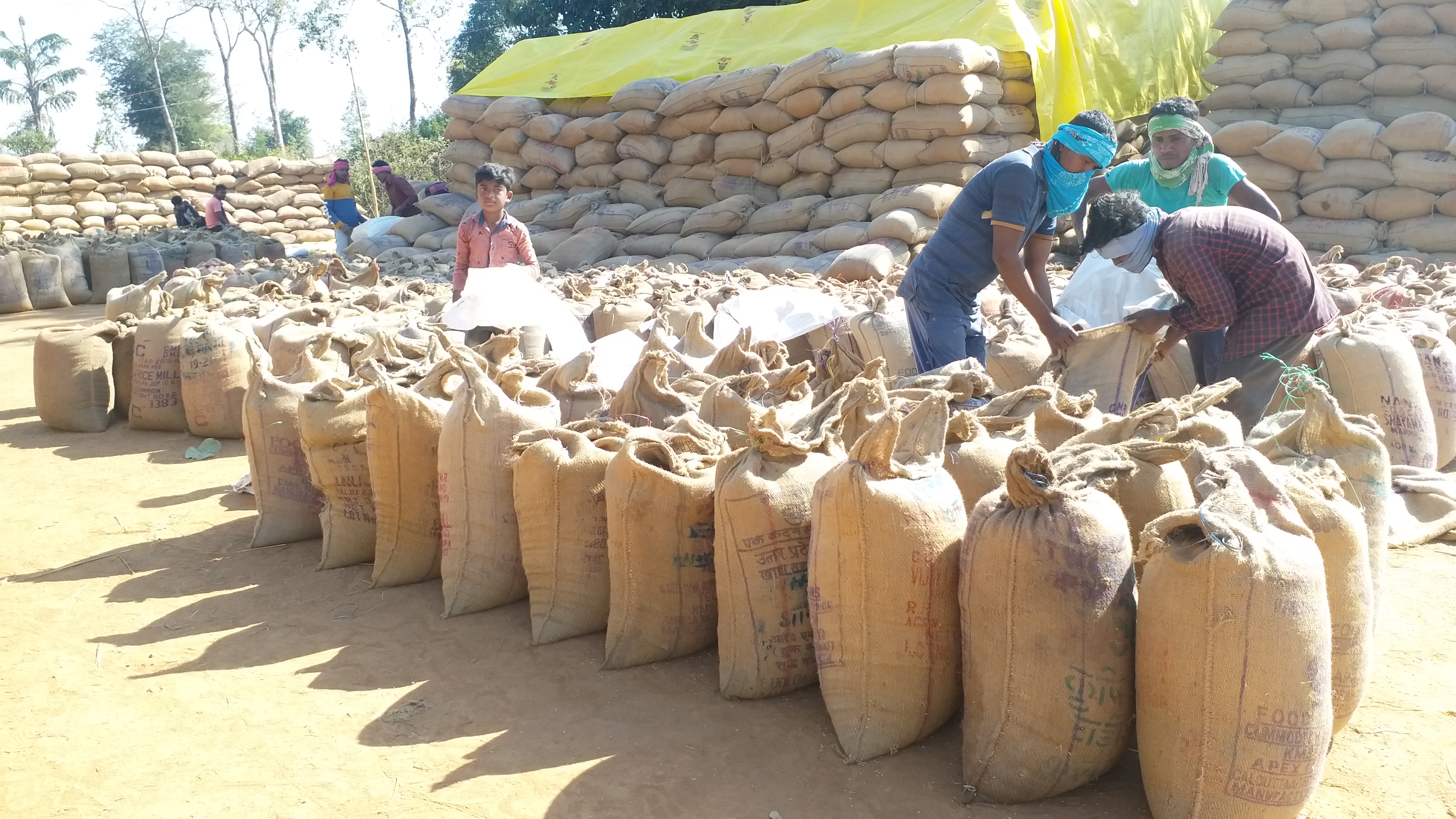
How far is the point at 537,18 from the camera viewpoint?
1945 cm

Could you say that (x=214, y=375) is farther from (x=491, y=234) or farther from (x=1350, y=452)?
(x=1350, y=452)

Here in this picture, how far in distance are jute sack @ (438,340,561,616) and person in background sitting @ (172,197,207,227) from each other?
1465cm

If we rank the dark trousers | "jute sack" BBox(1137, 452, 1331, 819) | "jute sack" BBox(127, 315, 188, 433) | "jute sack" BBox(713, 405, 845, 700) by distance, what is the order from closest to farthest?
"jute sack" BBox(1137, 452, 1331, 819) → "jute sack" BBox(713, 405, 845, 700) → the dark trousers → "jute sack" BBox(127, 315, 188, 433)

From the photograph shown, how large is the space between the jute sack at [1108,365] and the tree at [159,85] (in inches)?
1284

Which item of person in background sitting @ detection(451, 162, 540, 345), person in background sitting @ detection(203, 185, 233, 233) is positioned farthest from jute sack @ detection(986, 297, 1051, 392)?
person in background sitting @ detection(203, 185, 233, 233)

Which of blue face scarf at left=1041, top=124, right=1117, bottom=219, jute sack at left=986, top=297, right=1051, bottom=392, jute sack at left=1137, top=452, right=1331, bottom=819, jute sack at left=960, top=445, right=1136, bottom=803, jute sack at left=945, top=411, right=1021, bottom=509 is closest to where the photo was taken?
jute sack at left=1137, top=452, right=1331, bottom=819

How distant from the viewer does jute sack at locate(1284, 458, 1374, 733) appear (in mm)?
1828

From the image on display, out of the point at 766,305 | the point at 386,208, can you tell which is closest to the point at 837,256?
the point at 766,305

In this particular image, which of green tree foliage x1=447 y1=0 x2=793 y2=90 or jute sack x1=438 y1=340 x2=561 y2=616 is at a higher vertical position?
green tree foliage x1=447 y1=0 x2=793 y2=90

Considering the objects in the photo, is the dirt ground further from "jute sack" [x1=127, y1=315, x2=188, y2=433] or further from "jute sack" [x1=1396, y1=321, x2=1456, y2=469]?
"jute sack" [x1=127, y1=315, x2=188, y2=433]

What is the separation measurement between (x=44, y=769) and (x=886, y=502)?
5.85 feet

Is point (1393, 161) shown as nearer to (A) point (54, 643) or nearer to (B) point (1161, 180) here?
(B) point (1161, 180)

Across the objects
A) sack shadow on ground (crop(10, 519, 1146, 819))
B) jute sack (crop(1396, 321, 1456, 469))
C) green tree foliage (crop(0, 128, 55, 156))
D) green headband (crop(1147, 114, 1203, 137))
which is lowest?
sack shadow on ground (crop(10, 519, 1146, 819))

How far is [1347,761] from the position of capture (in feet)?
6.40
